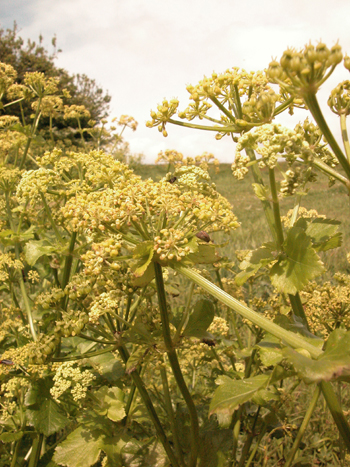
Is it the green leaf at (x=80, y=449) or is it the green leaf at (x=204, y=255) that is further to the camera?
the green leaf at (x=80, y=449)

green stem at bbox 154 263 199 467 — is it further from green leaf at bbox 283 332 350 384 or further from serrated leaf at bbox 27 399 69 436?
serrated leaf at bbox 27 399 69 436

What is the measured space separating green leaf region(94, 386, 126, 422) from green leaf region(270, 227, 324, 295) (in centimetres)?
116

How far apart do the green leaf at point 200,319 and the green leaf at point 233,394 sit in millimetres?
346

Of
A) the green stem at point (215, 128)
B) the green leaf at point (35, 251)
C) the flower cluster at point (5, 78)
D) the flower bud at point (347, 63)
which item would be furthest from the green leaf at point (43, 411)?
the flower cluster at point (5, 78)

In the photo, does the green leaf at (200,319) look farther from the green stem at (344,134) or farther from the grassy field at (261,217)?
the green stem at (344,134)

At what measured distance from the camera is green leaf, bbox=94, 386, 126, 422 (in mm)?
1968

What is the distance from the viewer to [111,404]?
2.03 m

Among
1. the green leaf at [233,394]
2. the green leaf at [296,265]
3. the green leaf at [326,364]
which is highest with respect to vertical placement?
the green leaf at [296,265]

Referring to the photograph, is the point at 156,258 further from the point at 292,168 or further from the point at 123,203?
the point at 292,168

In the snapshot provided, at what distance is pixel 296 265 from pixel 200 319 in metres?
0.52

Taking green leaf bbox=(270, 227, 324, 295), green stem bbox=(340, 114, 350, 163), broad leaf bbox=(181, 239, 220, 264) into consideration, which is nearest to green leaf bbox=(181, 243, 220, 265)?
broad leaf bbox=(181, 239, 220, 264)

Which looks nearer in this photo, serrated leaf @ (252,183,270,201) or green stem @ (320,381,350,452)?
green stem @ (320,381,350,452)

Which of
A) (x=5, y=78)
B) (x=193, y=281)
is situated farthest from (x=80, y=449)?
(x=5, y=78)

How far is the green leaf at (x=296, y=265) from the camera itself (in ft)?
4.49
